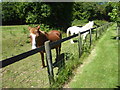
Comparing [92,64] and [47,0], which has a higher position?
[47,0]

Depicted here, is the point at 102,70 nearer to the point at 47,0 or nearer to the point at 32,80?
the point at 32,80

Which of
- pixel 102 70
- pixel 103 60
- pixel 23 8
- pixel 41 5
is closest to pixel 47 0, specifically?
pixel 41 5

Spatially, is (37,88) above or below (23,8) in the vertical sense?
below

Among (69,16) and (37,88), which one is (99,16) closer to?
(69,16)

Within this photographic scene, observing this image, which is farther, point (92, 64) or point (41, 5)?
point (41, 5)

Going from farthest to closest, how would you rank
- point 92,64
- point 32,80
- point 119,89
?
1. point 92,64
2. point 32,80
3. point 119,89

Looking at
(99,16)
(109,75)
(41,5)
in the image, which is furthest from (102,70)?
(99,16)

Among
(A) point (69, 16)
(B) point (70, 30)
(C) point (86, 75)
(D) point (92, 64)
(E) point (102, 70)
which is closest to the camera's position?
(C) point (86, 75)

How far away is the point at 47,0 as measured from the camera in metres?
15.8

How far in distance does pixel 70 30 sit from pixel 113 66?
7271mm

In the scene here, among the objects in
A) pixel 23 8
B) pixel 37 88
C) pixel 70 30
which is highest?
pixel 23 8

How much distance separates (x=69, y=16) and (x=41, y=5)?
481 centimetres

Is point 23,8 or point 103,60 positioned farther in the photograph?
point 23,8

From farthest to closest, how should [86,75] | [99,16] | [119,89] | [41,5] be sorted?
[99,16], [41,5], [86,75], [119,89]
